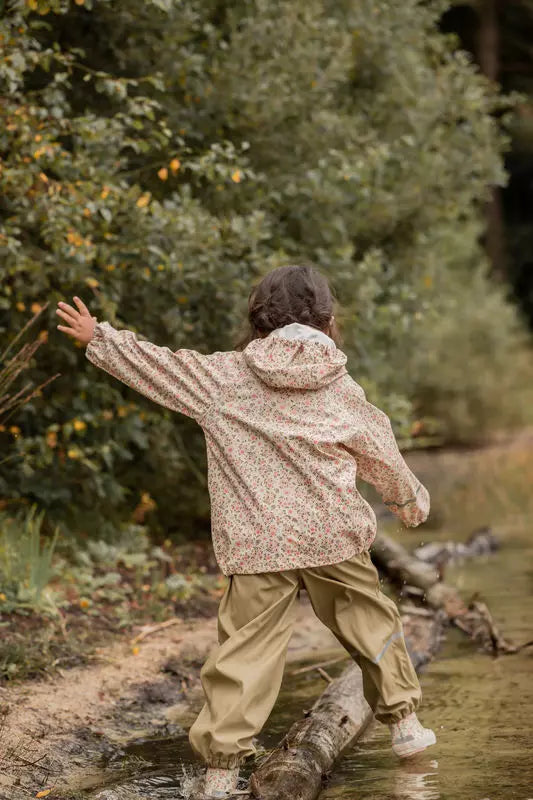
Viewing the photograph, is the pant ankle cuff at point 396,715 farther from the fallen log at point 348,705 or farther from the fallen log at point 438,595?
the fallen log at point 438,595

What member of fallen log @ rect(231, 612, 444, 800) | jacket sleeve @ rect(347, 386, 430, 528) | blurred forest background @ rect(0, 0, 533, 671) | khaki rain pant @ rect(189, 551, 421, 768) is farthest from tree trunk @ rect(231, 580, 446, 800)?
blurred forest background @ rect(0, 0, 533, 671)

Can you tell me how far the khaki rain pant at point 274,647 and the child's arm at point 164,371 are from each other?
611 mm

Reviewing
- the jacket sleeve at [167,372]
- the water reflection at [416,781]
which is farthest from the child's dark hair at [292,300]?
the water reflection at [416,781]

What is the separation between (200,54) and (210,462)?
4582mm

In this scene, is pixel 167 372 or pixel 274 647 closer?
pixel 274 647

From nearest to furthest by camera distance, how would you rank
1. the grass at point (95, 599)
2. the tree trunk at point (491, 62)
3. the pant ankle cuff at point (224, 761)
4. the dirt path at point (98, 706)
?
the pant ankle cuff at point (224, 761)
the dirt path at point (98, 706)
the grass at point (95, 599)
the tree trunk at point (491, 62)

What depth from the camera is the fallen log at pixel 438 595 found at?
624cm

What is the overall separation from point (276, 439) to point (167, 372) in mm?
454

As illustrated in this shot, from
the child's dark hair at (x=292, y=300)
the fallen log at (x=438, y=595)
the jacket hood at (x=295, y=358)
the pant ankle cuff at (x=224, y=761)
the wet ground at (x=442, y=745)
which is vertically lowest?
the fallen log at (x=438, y=595)

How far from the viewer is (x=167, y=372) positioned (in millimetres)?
4023

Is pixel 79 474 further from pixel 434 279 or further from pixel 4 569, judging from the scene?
pixel 434 279

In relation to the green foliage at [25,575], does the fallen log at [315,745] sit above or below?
above

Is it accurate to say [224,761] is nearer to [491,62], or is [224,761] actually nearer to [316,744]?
[316,744]

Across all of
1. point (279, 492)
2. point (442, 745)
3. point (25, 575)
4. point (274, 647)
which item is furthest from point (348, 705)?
point (25, 575)
